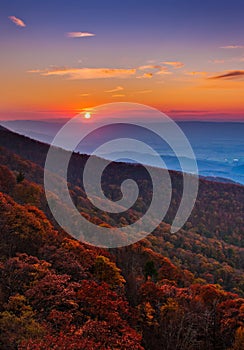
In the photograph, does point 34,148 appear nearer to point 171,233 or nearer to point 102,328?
point 171,233

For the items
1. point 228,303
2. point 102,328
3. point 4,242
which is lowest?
point 228,303

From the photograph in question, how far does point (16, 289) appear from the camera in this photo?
29.4 metres

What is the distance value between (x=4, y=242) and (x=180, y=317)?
20588 mm

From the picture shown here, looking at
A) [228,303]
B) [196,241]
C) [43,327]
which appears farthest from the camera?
[196,241]

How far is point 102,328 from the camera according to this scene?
24594mm

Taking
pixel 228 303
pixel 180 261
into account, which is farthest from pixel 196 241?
pixel 228 303

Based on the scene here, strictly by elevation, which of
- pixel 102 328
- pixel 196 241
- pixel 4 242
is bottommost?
pixel 196 241

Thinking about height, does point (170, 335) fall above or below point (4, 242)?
below

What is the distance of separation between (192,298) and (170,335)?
11.3 m

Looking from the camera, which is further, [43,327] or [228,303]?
[228,303]

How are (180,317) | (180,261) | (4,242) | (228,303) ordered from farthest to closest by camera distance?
1. (180,261)
2. (228,303)
3. (4,242)
4. (180,317)

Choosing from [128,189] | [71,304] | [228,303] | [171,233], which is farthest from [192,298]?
[128,189]

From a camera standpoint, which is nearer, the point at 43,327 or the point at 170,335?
the point at 43,327

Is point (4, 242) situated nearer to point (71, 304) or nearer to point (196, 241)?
point (71, 304)
